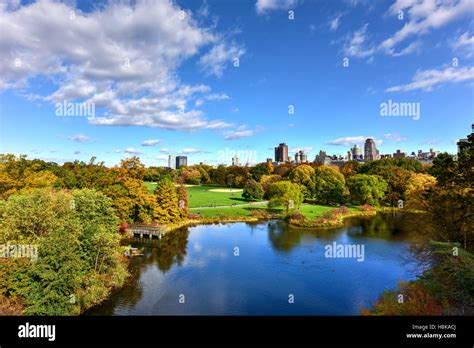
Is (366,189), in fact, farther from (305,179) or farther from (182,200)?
(182,200)

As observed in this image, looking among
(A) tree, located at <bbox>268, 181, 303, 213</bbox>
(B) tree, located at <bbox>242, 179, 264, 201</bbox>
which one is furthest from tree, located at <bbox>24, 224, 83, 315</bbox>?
(B) tree, located at <bbox>242, 179, 264, 201</bbox>

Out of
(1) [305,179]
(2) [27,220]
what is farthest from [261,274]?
(1) [305,179]

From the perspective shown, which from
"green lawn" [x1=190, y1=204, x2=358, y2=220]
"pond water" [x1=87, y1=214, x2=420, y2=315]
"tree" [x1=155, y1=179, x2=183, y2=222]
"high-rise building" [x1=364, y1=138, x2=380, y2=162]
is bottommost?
"pond water" [x1=87, y1=214, x2=420, y2=315]

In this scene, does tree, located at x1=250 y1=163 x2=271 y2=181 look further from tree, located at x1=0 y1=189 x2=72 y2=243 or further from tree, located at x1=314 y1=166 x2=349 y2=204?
tree, located at x1=0 y1=189 x2=72 y2=243

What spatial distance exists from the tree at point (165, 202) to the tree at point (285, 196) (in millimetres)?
16878

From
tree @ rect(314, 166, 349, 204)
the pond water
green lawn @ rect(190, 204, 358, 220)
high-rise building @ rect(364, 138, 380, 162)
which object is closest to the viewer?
the pond water

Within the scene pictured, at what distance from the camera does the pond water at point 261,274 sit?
1622cm

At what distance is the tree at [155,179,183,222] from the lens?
117ft

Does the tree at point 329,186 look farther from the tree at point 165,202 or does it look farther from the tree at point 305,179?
the tree at point 165,202

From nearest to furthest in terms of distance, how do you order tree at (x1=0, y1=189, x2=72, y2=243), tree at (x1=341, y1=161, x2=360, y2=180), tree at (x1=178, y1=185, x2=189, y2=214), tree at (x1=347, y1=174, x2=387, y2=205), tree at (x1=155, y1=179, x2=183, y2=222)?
tree at (x1=0, y1=189, x2=72, y2=243) < tree at (x1=155, y1=179, x2=183, y2=222) < tree at (x1=178, y1=185, x2=189, y2=214) < tree at (x1=347, y1=174, x2=387, y2=205) < tree at (x1=341, y1=161, x2=360, y2=180)

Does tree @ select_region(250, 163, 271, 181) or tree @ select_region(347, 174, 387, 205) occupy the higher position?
tree @ select_region(250, 163, 271, 181)

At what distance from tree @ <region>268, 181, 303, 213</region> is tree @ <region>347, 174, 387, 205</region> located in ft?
39.8

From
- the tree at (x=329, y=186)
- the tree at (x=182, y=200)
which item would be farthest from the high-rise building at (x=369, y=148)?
the tree at (x=182, y=200)
